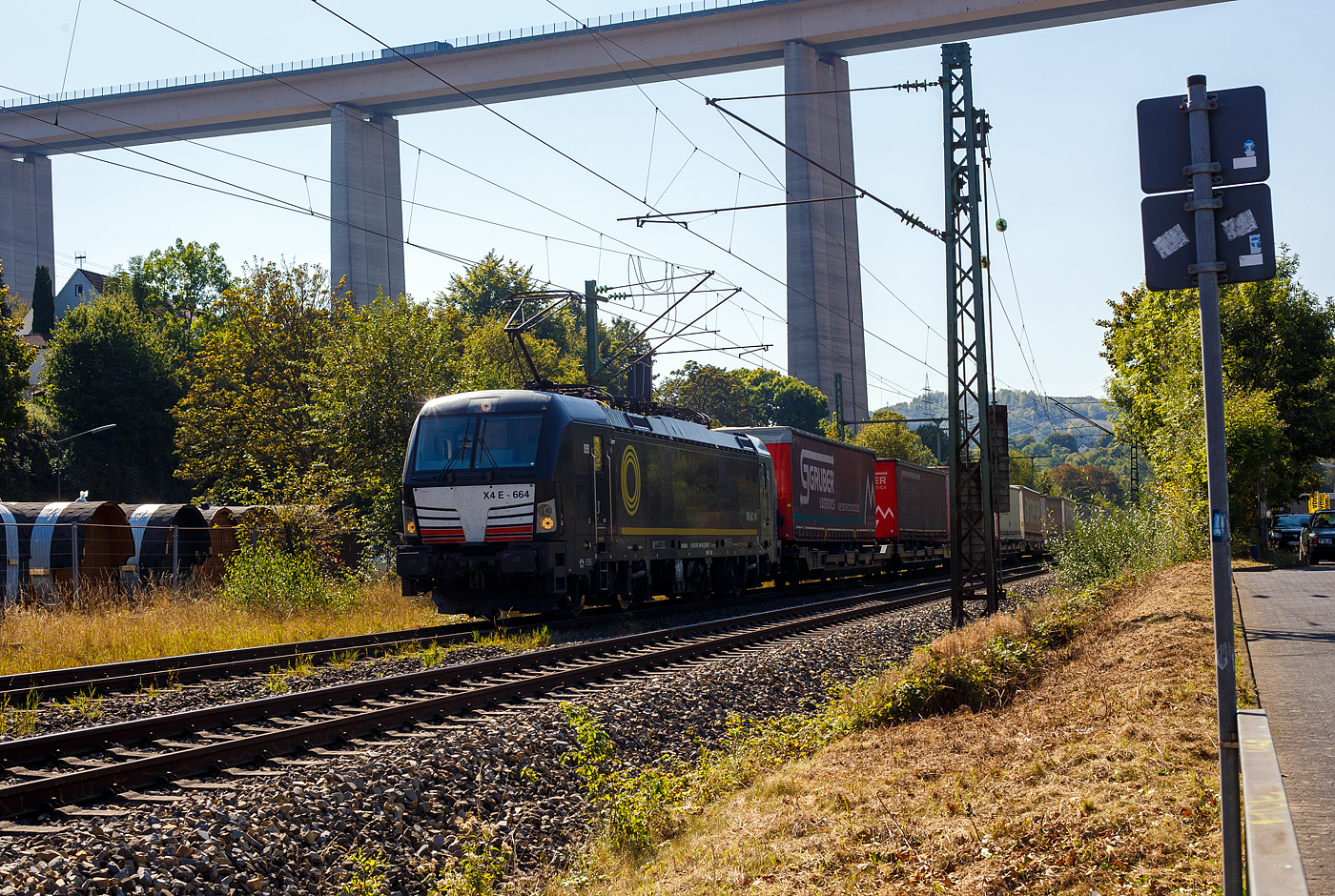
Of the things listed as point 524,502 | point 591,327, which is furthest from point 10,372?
point 524,502

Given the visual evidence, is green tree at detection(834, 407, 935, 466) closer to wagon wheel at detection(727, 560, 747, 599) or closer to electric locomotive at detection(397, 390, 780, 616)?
wagon wheel at detection(727, 560, 747, 599)

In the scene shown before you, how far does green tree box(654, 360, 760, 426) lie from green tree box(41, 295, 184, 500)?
151 ft

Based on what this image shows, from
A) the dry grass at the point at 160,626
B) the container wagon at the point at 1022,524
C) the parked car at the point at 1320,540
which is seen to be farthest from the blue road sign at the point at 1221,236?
the container wagon at the point at 1022,524

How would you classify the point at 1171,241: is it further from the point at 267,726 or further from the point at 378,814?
the point at 267,726

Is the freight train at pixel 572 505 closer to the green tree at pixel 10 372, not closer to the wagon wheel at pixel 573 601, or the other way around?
the wagon wheel at pixel 573 601

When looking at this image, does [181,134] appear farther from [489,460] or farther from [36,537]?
[489,460]

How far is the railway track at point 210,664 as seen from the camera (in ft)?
35.0

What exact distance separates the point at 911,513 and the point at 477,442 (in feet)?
77.6

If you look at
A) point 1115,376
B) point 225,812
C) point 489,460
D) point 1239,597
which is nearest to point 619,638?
point 489,460

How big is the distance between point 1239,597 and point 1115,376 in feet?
99.7

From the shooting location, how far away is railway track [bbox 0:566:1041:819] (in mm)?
7066

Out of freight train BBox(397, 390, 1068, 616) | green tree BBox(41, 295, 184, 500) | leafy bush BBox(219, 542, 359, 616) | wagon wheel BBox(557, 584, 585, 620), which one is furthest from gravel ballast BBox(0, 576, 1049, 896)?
green tree BBox(41, 295, 184, 500)

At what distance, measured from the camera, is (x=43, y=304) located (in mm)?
74688

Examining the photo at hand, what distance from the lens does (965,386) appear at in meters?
17.8
